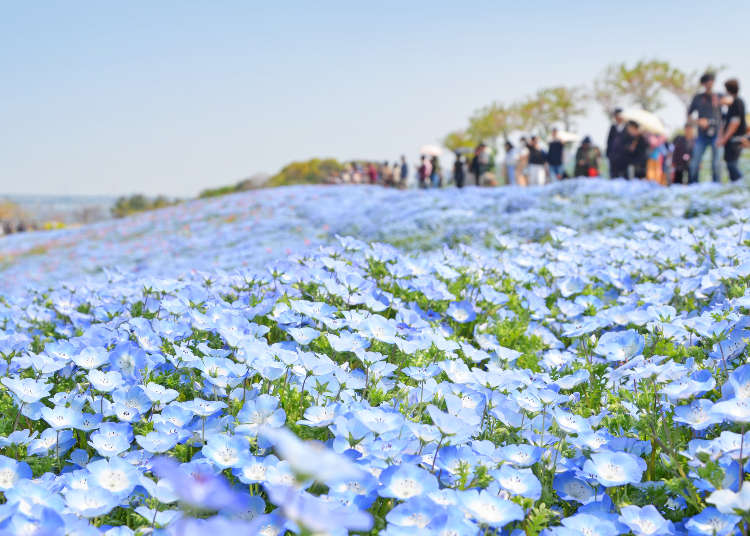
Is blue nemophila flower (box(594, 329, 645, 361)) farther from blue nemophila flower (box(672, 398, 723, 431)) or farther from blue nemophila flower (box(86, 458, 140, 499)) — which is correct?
blue nemophila flower (box(86, 458, 140, 499))

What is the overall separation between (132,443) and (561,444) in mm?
1227

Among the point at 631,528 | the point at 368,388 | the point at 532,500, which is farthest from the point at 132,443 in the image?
the point at 631,528

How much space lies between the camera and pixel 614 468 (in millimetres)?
1591

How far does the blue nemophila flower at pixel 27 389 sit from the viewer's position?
5.95 ft

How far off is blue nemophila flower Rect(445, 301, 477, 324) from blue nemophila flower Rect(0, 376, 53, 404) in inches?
67.4

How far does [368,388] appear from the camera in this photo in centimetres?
197

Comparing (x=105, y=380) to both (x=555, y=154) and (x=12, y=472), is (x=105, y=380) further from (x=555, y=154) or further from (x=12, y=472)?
(x=555, y=154)

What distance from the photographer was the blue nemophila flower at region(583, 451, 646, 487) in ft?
5.08

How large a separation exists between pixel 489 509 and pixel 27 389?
4.56 feet

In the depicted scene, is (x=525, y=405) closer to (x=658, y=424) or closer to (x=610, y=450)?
(x=610, y=450)

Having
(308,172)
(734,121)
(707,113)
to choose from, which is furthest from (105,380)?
(308,172)

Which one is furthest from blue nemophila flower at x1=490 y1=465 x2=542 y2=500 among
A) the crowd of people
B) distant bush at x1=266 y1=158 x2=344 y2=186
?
distant bush at x1=266 y1=158 x2=344 y2=186

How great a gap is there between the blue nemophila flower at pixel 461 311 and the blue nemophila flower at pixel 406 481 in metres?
1.51

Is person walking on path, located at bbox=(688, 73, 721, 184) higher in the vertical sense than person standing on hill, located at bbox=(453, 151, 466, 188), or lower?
higher
